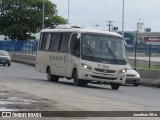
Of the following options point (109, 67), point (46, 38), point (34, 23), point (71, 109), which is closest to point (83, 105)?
point (71, 109)

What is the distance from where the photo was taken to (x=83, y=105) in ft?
50.4

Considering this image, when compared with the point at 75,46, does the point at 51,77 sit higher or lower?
lower

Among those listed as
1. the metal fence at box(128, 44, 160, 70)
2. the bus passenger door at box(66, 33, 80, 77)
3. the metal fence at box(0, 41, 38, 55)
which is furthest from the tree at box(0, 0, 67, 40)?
the bus passenger door at box(66, 33, 80, 77)

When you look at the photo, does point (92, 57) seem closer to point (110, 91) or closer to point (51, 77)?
point (110, 91)

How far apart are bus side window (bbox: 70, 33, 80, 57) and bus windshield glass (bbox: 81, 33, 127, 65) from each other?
257mm

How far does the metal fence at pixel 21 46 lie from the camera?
57.7 meters

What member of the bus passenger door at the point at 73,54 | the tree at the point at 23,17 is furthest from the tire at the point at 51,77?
the tree at the point at 23,17

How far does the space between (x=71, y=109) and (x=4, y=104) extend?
1824 millimetres

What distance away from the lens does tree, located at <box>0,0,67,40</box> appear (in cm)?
9481

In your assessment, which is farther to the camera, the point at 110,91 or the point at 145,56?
the point at 145,56

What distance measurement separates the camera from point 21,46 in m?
64.6

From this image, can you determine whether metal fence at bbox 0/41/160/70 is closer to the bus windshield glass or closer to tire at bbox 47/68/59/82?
tire at bbox 47/68/59/82

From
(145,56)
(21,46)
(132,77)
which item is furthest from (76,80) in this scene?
(21,46)

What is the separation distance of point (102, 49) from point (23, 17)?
231 ft
